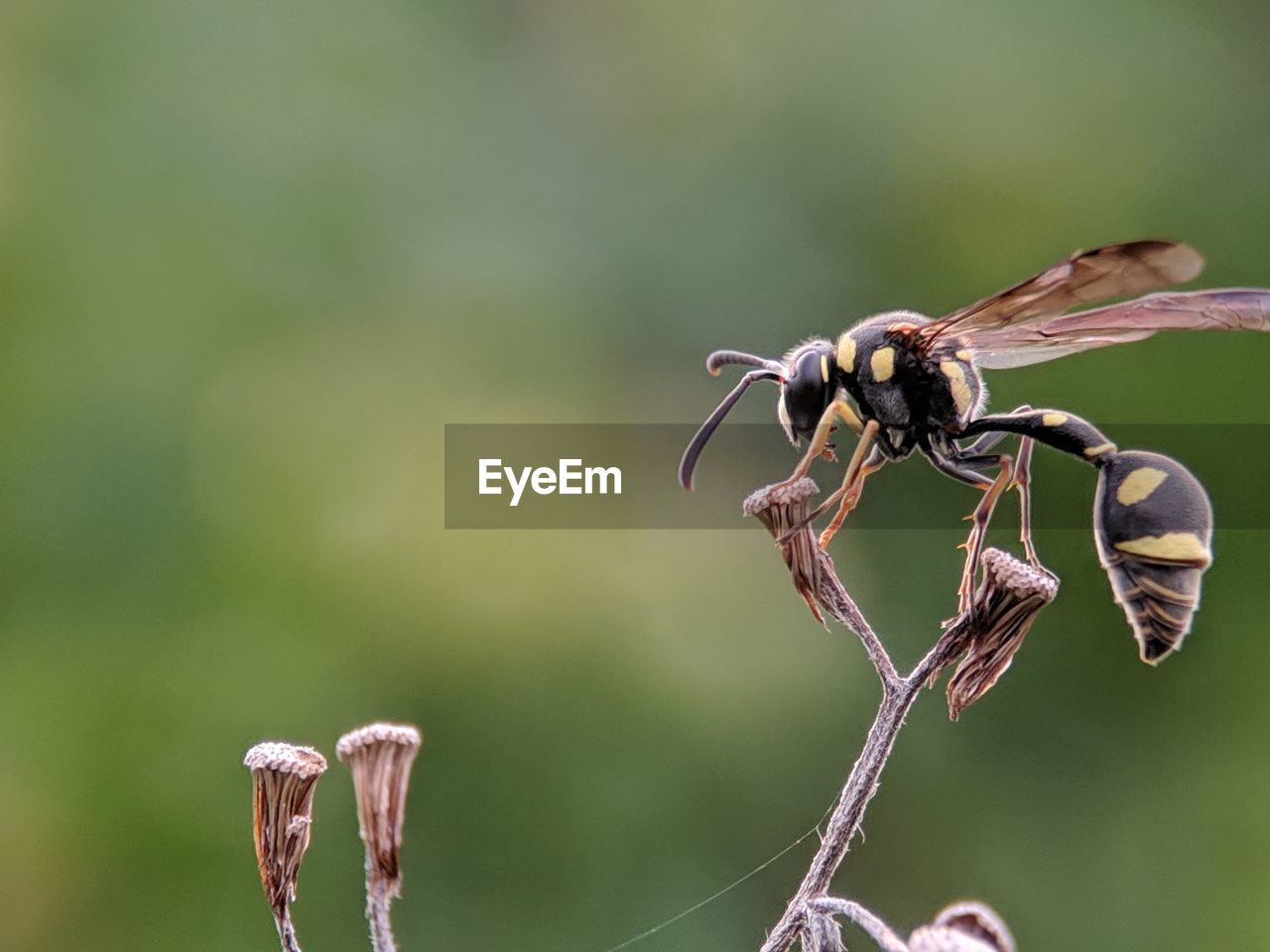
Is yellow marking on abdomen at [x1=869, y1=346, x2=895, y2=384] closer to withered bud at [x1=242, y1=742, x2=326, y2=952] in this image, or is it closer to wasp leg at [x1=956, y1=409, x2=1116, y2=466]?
wasp leg at [x1=956, y1=409, x2=1116, y2=466]

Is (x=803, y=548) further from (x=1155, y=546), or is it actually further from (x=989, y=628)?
(x=1155, y=546)

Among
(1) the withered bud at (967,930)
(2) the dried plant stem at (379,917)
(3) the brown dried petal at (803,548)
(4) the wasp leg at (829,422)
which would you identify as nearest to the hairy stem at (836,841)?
(1) the withered bud at (967,930)

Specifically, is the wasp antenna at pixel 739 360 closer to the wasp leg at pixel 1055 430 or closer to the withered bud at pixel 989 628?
the wasp leg at pixel 1055 430

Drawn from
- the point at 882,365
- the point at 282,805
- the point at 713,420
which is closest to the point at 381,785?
the point at 282,805

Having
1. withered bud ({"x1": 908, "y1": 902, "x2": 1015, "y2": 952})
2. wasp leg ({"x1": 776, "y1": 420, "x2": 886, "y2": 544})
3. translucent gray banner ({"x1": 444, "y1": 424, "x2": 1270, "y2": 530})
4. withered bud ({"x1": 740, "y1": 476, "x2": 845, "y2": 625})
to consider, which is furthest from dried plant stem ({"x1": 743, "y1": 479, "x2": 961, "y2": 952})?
translucent gray banner ({"x1": 444, "y1": 424, "x2": 1270, "y2": 530})

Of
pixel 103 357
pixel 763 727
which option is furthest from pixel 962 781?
pixel 103 357

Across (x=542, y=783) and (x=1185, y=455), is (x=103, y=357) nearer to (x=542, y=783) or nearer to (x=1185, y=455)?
(x=542, y=783)
